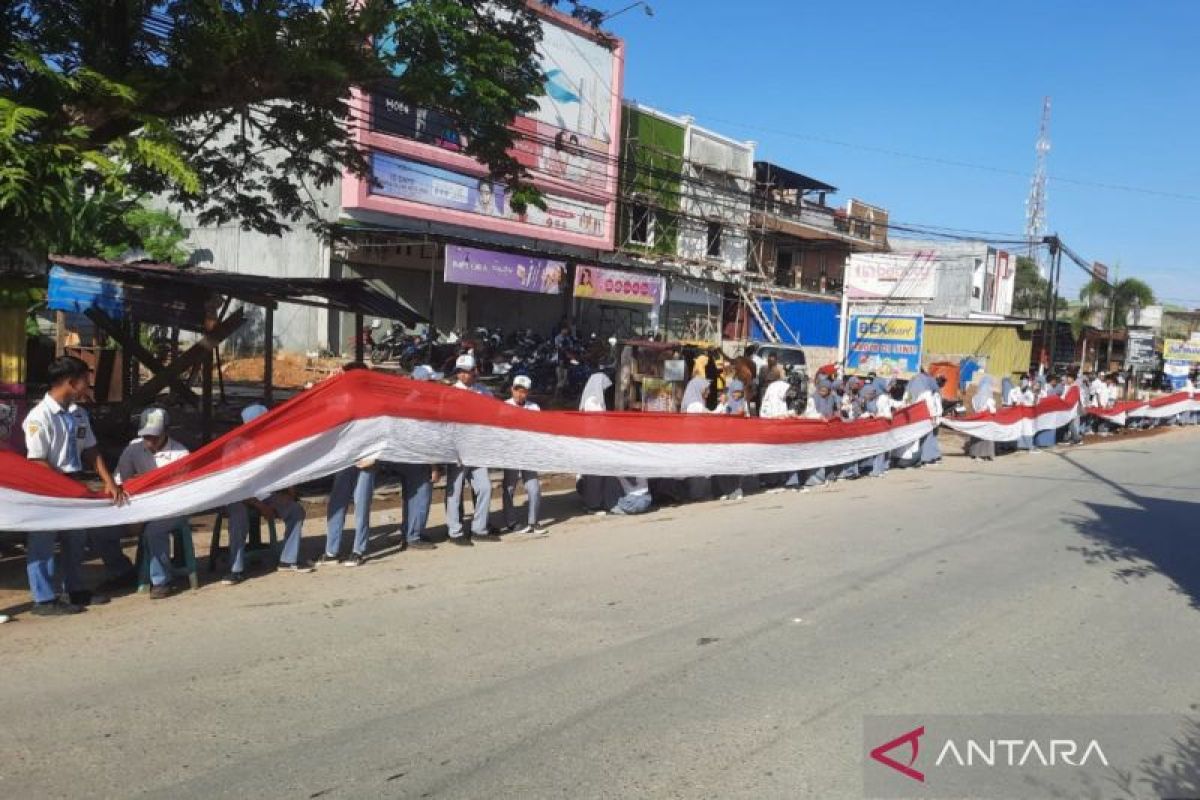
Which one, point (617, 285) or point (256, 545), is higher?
point (617, 285)

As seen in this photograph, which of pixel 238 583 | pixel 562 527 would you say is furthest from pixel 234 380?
pixel 238 583

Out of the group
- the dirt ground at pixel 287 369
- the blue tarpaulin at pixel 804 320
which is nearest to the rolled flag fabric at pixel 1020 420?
the dirt ground at pixel 287 369

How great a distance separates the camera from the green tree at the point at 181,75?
6.85 m

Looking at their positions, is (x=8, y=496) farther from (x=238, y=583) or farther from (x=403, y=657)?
(x=403, y=657)

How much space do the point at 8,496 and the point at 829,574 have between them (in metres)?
6.06

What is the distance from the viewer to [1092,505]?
12328 millimetres

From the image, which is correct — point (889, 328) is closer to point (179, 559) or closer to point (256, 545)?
point (256, 545)

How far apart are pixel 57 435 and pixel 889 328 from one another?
74.2 feet

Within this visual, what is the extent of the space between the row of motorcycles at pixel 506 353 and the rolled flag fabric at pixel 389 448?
11.2 meters

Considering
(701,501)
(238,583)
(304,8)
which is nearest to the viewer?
(238,583)

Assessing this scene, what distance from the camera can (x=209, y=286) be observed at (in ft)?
36.9

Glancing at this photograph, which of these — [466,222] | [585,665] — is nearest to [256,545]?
[585,665]

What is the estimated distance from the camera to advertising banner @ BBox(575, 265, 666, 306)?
88.9 feet

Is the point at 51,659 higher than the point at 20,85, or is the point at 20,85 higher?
the point at 20,85
